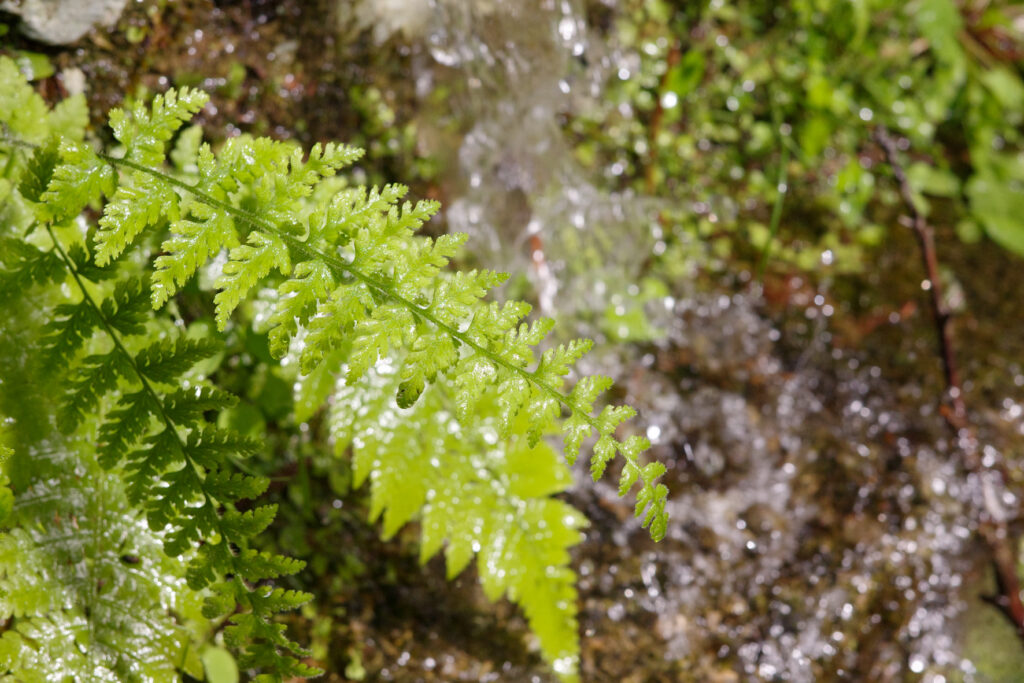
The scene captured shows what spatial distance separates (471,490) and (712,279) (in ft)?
6.03

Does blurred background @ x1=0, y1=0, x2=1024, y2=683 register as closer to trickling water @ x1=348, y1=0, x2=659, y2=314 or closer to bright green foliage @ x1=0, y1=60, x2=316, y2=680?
trickling water @ x1=348, y1=0, x2=659, y2=314

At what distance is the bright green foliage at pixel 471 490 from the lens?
2123 mm

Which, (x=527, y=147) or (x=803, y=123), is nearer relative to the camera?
(x=527, y=147)

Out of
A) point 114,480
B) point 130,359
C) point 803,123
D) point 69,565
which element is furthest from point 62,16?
point 803,123

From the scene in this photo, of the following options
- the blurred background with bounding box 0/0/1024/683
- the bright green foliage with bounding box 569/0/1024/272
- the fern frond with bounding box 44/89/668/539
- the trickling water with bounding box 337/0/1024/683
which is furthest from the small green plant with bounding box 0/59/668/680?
the bright green foliage with bounding box 569/0/1024/272

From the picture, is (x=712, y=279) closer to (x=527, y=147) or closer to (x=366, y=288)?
(x=527, y=147)

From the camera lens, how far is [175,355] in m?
1.70

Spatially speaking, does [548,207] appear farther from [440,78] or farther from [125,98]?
[125,98]

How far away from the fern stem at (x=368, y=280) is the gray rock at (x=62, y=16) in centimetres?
85

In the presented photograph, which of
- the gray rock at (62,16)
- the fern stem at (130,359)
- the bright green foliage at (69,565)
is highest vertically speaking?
the gray rock at (62,16)

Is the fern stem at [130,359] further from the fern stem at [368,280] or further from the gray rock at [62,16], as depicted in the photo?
the gray rock at [62,16]

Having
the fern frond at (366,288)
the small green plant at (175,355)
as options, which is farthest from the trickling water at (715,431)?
the fern frond at (366,288)

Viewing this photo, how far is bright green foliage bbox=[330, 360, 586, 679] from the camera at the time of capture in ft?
6.97

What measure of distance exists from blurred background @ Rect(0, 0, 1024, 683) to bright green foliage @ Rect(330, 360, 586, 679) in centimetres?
33
